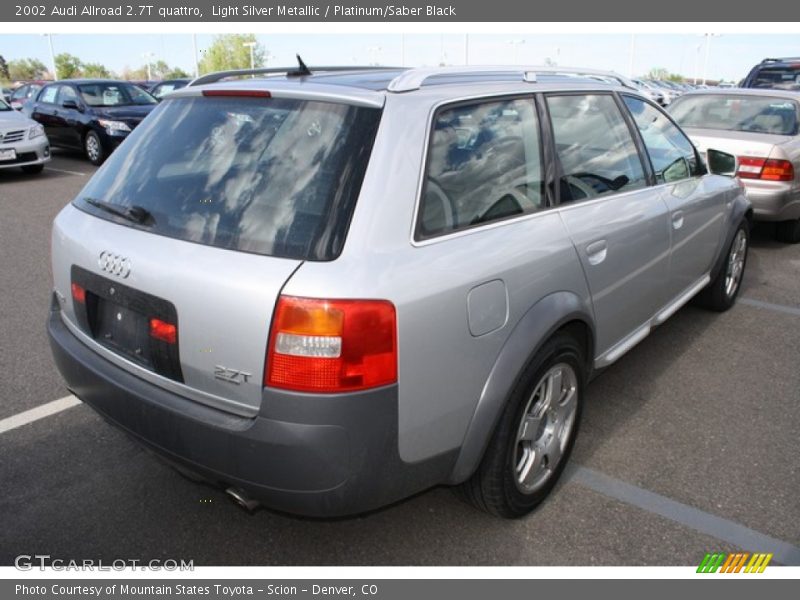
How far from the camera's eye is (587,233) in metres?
2.91

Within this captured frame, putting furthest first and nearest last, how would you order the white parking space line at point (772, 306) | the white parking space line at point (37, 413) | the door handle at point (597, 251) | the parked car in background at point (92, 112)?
the parked car in background at point (92, 112) → the white parking space line at point (772, 306) → the white parking space line at point (37, 413) → the door handle at point (597, 251)

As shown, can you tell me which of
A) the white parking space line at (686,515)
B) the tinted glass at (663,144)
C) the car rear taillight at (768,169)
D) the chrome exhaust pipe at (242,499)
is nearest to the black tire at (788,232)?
the car rear taillight at (768,169)

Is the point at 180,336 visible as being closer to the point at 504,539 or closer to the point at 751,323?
the point at 504,539

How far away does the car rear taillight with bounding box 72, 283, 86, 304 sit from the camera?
2.56 m

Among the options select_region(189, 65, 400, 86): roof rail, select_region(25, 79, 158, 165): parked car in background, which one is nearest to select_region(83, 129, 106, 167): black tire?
select_region(25, 79, 158, 165): parked car in background

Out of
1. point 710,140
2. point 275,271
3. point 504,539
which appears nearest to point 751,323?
point 710,140

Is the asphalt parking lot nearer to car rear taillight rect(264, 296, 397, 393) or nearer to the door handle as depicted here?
car rear taillight rect(264, 296, 397, 393)

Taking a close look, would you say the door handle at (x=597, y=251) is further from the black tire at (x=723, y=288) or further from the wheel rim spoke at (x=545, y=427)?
the black tire at (x=723, y=288)

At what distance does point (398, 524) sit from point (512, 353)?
0.91m

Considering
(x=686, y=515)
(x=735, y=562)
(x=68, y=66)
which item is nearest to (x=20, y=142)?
(x=686, y=515)

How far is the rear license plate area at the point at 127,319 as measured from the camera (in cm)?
222

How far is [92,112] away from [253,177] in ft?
40.5

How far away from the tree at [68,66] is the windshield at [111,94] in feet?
231

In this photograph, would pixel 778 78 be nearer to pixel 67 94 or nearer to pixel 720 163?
pixel 720 163
